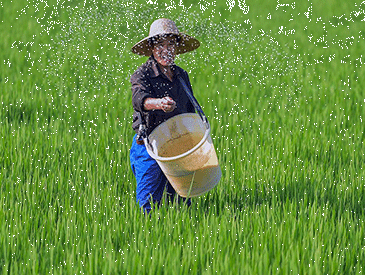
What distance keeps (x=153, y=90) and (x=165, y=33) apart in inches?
12.4

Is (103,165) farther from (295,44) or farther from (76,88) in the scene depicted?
Answer: (295,44)

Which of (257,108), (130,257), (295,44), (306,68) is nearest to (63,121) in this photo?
(257,108)

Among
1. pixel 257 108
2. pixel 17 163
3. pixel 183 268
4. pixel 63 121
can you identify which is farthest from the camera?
pixel 257 108

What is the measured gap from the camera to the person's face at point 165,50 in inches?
117

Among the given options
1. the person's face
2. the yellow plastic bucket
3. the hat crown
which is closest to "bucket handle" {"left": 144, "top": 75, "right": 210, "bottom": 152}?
the yellow plastic bucket

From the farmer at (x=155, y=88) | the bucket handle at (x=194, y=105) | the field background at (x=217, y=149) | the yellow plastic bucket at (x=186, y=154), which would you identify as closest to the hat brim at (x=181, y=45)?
the farmer at (x=155, y=88)

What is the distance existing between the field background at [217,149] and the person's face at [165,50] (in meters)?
0.59

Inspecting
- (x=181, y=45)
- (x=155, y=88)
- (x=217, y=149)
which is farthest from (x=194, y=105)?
(x=217, y=149)

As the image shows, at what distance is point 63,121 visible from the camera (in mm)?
4809

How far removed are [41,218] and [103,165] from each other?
3.16 ft

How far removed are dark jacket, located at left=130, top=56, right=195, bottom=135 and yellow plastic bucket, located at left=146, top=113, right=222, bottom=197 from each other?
5 centimetres

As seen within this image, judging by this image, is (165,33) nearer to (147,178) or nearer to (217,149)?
(147,178)

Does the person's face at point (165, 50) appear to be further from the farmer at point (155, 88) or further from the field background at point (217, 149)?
the field background at point (217, 149)

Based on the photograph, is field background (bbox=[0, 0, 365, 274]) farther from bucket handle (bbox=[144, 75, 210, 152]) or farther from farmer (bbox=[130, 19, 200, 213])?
bucket handle (bbox=[144, 75, 210, 152])
